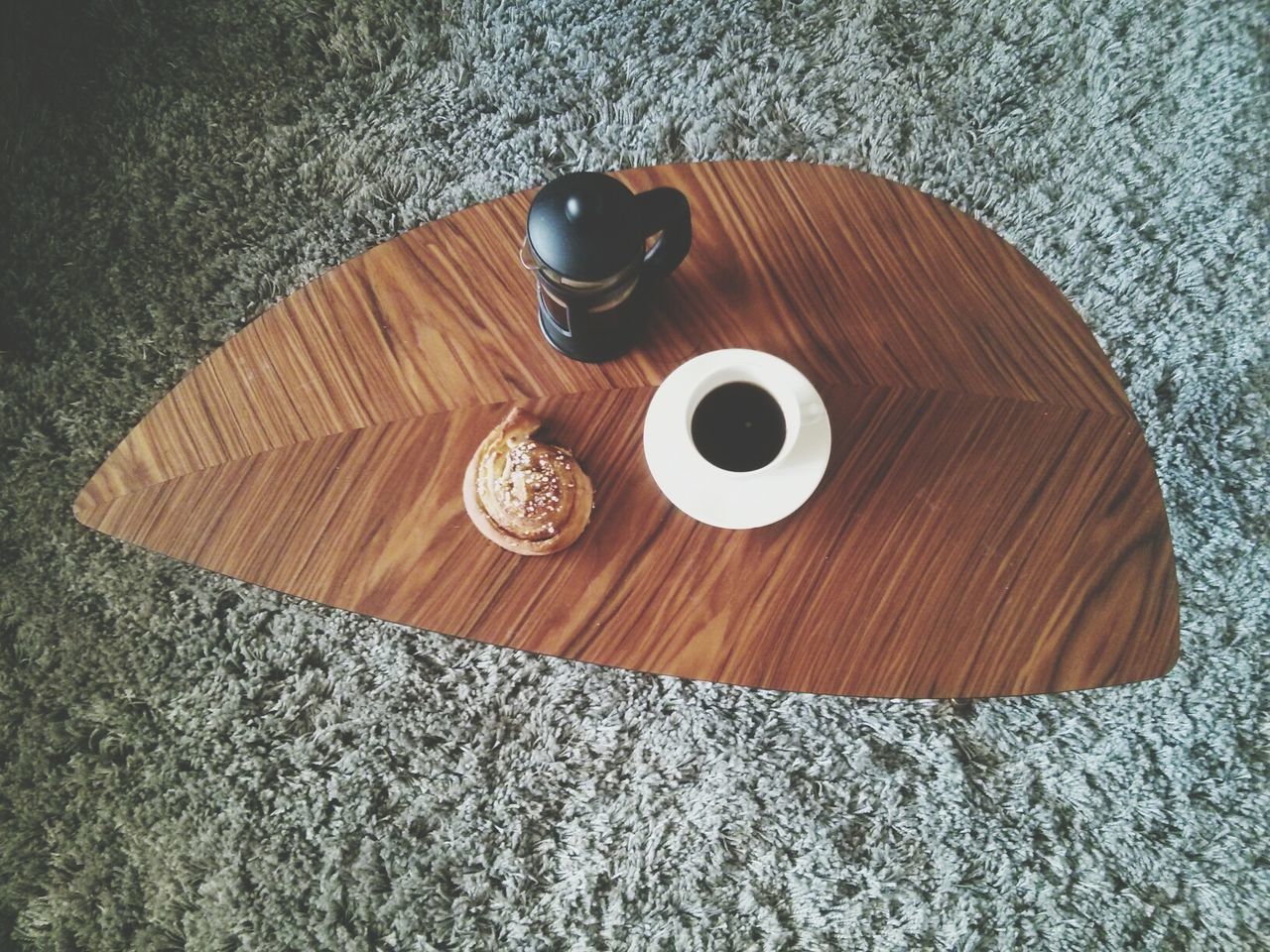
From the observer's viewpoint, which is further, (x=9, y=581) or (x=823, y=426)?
(x=9, y=581)

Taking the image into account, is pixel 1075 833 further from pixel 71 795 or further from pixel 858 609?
pixel 71 795

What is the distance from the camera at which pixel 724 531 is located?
2.46 feet

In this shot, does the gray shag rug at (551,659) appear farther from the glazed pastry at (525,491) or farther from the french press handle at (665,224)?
the french press handle at (665,224)

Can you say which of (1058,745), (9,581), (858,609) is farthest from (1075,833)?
(9,581)

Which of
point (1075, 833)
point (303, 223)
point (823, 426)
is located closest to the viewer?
point (823, 426)

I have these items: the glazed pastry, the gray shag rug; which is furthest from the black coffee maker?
the gray shag rug

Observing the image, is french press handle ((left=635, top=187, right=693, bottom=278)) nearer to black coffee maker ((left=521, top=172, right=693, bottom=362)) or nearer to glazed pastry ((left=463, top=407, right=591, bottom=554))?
black coffee maker ((left=521, top=172, right=693, bottom=362))

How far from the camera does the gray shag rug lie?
3.51ft

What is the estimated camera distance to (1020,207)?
1203 mm

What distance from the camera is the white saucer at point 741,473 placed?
670mm

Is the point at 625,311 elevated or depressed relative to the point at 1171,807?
elevated

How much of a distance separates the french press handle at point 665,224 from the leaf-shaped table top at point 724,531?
0.37ft

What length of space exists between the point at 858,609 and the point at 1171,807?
0.67 m

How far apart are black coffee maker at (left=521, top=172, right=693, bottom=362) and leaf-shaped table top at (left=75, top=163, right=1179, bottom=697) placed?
0.32 ft
